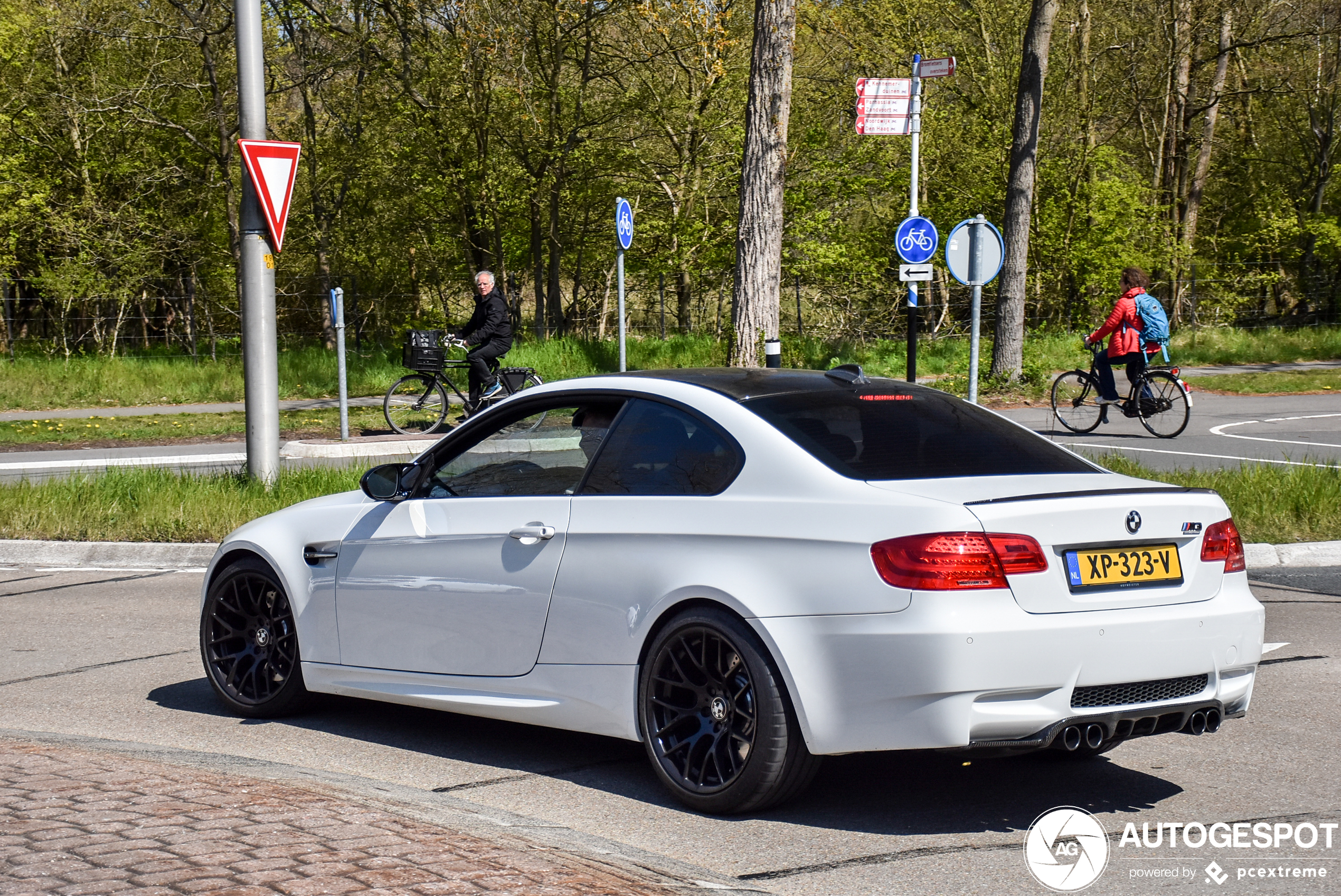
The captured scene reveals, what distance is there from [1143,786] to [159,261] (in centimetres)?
3133

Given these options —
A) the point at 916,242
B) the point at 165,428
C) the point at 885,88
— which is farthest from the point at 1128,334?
the point at 165,428

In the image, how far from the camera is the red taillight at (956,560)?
166 inches

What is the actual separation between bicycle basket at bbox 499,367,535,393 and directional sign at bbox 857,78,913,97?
5563 mm

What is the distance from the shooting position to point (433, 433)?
19.0 metres

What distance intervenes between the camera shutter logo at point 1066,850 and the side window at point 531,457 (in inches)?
79.6

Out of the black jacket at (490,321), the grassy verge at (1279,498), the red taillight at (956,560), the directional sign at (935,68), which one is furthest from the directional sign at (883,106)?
the red taillight at (956,560)

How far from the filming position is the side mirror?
5.77 meters

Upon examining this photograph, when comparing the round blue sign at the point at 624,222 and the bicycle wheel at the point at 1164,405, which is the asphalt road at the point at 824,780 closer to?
the bicycle wheel at the point at 1164,405

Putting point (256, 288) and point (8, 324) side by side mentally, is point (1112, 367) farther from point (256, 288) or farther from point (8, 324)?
point (8, 324)

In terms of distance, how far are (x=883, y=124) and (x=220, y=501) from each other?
10335mm

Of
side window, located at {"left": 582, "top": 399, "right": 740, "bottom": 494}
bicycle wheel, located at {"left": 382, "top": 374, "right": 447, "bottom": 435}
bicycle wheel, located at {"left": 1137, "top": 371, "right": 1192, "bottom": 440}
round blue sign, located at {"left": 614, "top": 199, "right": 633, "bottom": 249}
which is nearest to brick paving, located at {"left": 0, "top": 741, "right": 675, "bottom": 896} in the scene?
side window, located at {"left": 582, "top": 399, "right": 740, "bottom": 494}

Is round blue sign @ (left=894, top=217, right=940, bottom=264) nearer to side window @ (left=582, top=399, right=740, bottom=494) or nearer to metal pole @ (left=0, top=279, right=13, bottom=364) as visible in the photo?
side window @ (left=582, top=399, right=740, bottom=494)

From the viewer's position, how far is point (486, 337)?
60.4 ft

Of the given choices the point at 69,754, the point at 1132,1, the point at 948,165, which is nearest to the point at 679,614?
the point at 69,754
